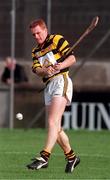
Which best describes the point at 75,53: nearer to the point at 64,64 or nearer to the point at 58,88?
the point at 58,88

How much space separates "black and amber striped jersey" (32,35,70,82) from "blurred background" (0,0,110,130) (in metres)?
8.56

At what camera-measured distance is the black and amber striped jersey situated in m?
10.1

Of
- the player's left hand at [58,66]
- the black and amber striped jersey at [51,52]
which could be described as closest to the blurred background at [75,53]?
the black and amber striped jersey at [51,52]

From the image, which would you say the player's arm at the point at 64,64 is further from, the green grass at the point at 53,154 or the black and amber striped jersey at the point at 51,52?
the green grass at the point at 53,154

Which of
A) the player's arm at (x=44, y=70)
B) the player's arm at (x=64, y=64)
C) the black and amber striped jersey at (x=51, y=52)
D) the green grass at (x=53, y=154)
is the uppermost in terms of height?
the black and amber striped jersey at (x=51, y=52)

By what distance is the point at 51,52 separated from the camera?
10156 mm

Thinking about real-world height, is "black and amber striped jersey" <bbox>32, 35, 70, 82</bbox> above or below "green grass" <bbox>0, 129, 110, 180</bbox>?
above

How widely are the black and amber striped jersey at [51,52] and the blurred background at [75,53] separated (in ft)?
28.1

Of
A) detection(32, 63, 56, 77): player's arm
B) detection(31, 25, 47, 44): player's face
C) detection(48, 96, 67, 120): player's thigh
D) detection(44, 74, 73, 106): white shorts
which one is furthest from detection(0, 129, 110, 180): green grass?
detection(31, 25, 47, 44): player's face

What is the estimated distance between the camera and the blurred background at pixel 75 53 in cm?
1884

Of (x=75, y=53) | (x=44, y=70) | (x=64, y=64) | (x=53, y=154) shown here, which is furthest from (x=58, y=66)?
(x=75, y=53)

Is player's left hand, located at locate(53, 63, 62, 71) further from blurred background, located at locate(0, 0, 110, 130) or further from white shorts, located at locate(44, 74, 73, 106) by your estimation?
blurred background, located at locate(0, 0, 110, 130)

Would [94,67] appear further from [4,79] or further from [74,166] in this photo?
[74,166]

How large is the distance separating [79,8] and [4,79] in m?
2.36
